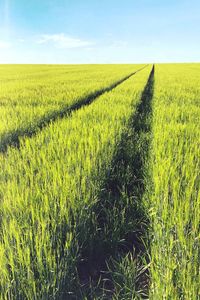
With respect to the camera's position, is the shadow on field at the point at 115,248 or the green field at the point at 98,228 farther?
the shadow on field at the point at 115,248

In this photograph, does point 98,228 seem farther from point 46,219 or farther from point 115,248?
point 46,219

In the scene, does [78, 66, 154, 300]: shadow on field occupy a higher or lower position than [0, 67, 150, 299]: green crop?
lower

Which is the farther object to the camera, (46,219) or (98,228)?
(98,228)

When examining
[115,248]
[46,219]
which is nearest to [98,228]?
[115,248]

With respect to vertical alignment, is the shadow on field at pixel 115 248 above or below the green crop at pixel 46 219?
below

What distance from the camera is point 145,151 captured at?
316cm

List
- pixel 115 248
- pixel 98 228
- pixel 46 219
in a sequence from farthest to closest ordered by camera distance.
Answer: pixel 98 228
pixel 115 248
pixel 46 219

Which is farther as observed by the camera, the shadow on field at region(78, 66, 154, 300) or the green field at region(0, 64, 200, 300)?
the shadow on field at region(78, 66, 154, 300)

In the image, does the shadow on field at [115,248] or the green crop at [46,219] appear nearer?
the green crop at [46,219]

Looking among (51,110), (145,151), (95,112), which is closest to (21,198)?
(145,151)

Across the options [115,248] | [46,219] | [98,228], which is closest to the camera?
[46,219]

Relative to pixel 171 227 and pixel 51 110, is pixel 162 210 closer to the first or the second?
pixel 171 227

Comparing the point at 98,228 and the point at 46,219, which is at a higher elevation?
the point at 46,219

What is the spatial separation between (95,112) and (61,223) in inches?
117
